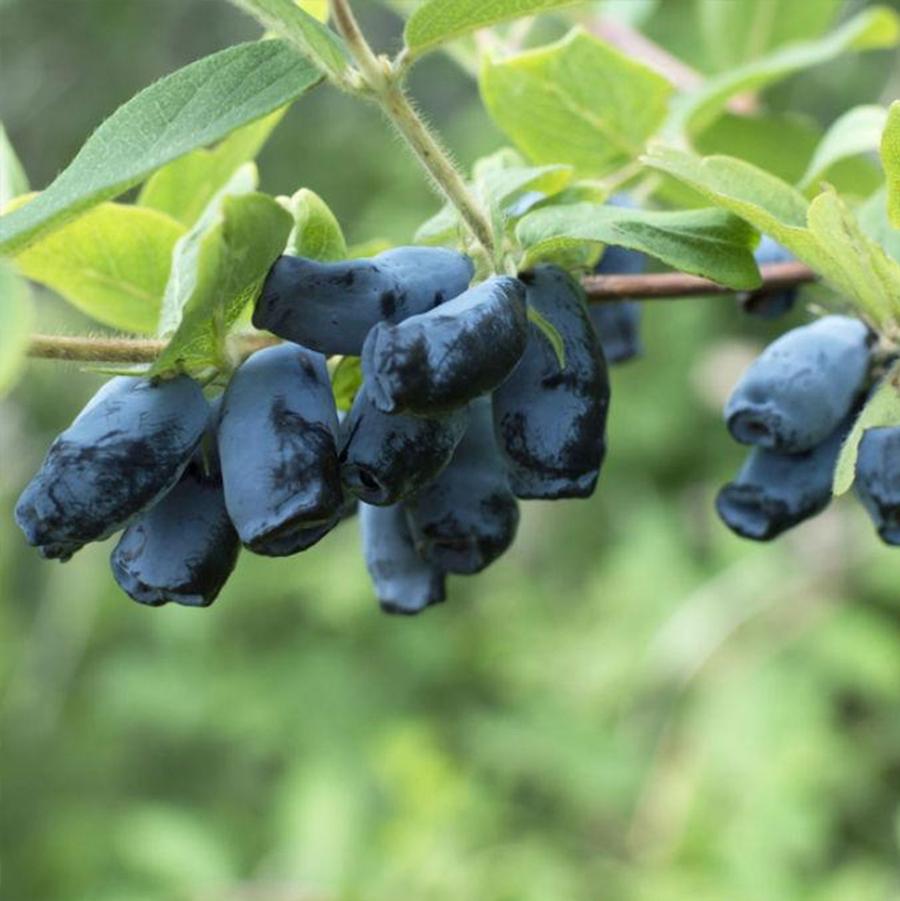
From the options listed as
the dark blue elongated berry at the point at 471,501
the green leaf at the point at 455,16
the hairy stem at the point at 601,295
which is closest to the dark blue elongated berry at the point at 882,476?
the hairy stem at the point at 601,295

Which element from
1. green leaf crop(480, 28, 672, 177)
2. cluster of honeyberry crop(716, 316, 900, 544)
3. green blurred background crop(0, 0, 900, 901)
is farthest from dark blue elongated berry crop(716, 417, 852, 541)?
green blurred background crop(0, 0, 900, 901)

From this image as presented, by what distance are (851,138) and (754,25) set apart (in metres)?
0.41

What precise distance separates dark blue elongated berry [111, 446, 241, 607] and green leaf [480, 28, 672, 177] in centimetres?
46

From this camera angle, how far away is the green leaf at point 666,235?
0.79 m

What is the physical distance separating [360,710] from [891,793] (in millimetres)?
1335

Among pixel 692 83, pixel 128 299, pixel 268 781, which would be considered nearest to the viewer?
pixel 128 299

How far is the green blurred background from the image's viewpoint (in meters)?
2.67

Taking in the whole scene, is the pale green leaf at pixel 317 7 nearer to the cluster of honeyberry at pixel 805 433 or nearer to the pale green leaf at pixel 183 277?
the pale green leaf at pixel 183 277

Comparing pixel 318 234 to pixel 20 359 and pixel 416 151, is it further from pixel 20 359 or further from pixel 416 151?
pixel 20 359

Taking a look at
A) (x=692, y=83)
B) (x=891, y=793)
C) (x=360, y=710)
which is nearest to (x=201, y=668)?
(x=360, y=710)

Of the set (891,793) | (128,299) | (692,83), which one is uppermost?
(128,299)

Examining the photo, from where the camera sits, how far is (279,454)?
28.2 inches

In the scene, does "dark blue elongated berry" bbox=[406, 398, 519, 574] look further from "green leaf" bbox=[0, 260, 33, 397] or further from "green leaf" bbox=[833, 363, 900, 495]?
"green leaf" bbox=[0, 260, 33, 397]

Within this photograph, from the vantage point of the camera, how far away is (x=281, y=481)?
27.9 inches
